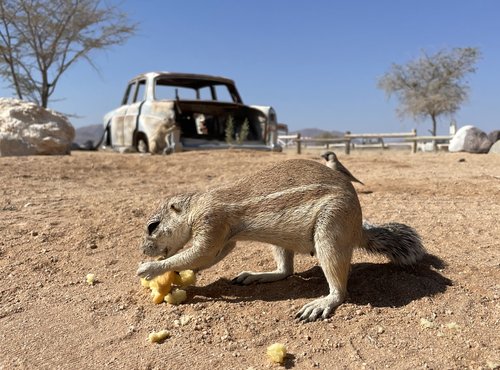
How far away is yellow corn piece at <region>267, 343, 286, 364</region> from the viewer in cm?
215

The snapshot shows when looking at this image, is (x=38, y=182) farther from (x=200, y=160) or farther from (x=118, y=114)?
(x=118, y=114)

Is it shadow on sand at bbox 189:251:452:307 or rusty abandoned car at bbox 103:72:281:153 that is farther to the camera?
rusty abandoned car at bbox 103:72:281:153

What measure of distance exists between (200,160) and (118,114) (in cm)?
364

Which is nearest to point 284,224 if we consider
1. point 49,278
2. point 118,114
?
point 49,278

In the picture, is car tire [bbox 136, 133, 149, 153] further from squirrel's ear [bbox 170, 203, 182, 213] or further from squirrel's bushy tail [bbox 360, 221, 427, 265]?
squirrel's bushy tail [bbox 360, 221, 427, 265]

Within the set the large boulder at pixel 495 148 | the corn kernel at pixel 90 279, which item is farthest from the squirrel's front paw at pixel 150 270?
the large boulder at pixel 495 148

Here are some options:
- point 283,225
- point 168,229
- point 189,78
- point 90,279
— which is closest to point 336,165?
point 283,225

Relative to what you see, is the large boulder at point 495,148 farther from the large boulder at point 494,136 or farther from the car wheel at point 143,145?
the car wheel at point 143,145

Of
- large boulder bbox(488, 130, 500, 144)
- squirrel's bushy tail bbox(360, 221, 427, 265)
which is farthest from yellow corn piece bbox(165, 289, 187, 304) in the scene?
large boulder bbox(488, 130, 500, 144)

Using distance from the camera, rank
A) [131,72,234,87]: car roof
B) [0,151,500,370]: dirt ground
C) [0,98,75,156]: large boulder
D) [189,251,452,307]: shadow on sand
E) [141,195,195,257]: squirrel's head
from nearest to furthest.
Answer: [0,151,500,370]: dirt ground
[189,251,452,307]: shadow on sand
[141,195,195,257]: squirrel's head
[0,98,75,156]: large boulder
[131,72,234,87]: car roof

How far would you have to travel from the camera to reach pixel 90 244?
3877mm

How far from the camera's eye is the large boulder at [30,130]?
9.50 meters

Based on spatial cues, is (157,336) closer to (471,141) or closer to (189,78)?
(189,78)

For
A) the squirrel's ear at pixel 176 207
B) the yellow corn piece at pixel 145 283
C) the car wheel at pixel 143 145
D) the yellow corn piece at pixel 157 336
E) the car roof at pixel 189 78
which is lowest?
the yellow corn piece at pixel 157 336
